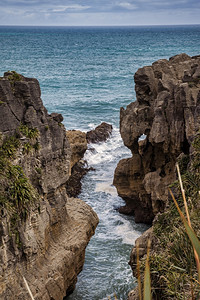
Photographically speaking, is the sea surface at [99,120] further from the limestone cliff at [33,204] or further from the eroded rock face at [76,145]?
the eroded rock face at [76,145]

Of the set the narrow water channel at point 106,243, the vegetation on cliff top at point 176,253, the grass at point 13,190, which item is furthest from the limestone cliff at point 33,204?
the vegetation on cliff top at point 176,253

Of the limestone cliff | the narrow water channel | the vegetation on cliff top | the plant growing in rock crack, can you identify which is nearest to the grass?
the limestone cliff

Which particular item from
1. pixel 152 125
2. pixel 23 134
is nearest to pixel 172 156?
pixel 152 125

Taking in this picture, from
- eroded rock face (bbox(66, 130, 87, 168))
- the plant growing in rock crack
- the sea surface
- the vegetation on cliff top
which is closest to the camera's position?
the vegetation on cliff top

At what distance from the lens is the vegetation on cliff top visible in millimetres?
7355

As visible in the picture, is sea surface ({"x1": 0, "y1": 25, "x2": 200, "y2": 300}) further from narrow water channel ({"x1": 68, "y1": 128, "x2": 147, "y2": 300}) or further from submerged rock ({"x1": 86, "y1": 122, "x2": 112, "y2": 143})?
submerged rock ({"x1": 86, "y1": 122, "x2": 112, "y2": 143})

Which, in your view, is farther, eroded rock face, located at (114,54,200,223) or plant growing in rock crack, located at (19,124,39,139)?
eroded rock face, located at (114,54,200,223)

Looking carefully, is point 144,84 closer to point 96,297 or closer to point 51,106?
point 96,297

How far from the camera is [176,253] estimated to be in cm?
835

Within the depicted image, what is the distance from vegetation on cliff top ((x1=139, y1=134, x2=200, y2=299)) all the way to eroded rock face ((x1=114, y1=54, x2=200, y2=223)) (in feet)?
13.5

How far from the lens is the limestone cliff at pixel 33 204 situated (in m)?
10.3

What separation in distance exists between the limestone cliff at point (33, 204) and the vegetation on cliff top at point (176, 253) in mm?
3197

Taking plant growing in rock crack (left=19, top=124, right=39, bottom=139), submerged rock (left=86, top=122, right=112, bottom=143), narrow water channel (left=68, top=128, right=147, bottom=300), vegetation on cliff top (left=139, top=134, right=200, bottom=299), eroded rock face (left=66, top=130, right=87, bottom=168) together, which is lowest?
narrow water channel (left=68, top=128, right=147, bottom=300)

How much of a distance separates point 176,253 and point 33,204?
4399 millimetres
